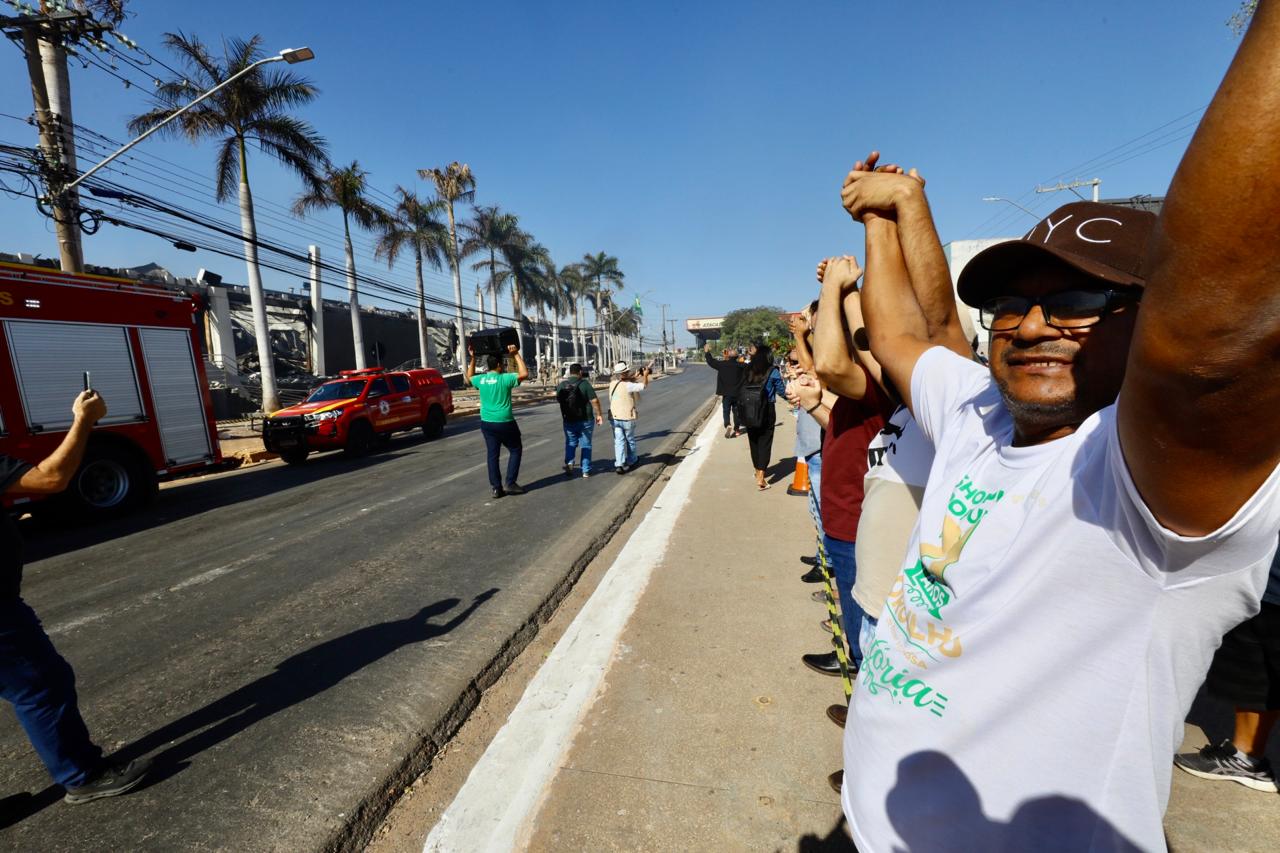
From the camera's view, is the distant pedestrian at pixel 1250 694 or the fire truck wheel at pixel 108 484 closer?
the distant pedestrian at pixel 1250 694

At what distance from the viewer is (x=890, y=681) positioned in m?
1.13

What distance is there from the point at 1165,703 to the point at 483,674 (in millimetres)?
3119

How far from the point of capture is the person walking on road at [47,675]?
2225 millimetres

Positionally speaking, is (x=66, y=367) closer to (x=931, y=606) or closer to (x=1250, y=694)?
(x=931, y=606)

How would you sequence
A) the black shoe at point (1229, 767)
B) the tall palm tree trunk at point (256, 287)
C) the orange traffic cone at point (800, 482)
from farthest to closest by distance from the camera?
1. the tall palm tree trunk at point (256, 287)
2. the orange traffic cone at point (800, 482)
3. the black shoe at point (1229, 767)

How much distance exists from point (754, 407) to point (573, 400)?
2.68m

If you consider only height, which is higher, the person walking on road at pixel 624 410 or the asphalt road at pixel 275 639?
the person walking on road at pixel 624 410

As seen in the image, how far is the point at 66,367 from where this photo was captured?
23.8 feet

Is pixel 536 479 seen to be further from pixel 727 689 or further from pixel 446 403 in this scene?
pixel 446 403

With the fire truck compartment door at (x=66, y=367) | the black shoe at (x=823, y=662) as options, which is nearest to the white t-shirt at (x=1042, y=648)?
the black shoe at (x=823, y=662)

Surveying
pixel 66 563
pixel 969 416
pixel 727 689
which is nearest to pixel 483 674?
pixel 727 689

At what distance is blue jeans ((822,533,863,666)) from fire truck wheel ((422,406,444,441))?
1371 centimetres

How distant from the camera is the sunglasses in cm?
103

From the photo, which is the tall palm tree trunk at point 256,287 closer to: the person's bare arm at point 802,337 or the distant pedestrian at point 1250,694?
the person's bare arm at point 802,337
